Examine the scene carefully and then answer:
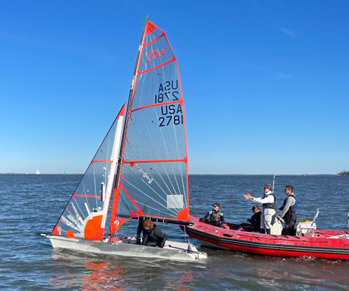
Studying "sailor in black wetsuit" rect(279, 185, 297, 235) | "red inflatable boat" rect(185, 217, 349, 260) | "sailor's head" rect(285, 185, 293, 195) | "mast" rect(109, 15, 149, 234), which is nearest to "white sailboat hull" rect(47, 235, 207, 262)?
"mast" rect(109, 15, 149, 234)

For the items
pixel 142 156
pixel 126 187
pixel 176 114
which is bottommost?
pixel 126 187

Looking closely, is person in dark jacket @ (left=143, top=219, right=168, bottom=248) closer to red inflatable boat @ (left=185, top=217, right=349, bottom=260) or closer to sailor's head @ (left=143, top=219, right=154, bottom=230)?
sailor's head @ (left=143, top=219, right=154, bottom=230)

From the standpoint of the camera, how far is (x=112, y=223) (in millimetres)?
11656

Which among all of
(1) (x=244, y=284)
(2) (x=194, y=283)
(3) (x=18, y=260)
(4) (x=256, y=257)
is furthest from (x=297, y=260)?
(3) (x=18, y=260)

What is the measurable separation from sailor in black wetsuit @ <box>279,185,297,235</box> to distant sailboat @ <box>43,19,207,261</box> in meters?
3.21

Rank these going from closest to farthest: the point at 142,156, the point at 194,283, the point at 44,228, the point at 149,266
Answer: the point at 194,283 → the point at 149,266 → the point at 142,156 → the point at 44,228

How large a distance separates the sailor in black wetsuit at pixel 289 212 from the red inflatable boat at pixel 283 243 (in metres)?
0.42

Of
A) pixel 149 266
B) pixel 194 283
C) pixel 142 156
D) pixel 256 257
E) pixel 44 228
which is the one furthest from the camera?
pixel 44 228

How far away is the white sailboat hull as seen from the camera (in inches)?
440

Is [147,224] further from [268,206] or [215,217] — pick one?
[268,206]

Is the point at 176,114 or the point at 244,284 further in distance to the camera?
the point at 176,114

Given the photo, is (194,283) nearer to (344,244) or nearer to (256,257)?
(256,257)

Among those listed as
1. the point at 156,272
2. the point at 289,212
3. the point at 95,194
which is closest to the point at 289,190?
the point at 289,212

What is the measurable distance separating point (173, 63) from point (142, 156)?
9.70 feet
